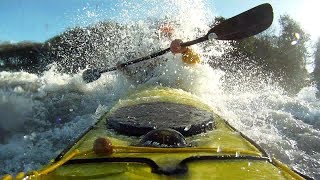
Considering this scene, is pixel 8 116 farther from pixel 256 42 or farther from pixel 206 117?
pixel 256 42

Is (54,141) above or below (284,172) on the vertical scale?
above

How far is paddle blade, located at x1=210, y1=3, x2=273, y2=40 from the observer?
197 inches

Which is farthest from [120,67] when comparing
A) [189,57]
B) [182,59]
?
[189,57]

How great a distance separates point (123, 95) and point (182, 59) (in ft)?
5.37

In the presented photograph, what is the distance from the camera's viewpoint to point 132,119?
11.2ft

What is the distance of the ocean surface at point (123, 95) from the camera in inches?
206

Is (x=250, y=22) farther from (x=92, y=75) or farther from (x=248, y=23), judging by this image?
(x=92, y=75)

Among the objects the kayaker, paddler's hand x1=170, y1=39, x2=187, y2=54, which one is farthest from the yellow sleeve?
paddler's hand x1=170, y1=39, x2=187, y2=54

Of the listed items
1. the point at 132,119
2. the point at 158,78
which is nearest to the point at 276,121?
the point at 158,78

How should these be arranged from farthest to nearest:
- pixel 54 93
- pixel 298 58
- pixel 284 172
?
pixel 298 58 < pixel 54 93 < pixel 284 172

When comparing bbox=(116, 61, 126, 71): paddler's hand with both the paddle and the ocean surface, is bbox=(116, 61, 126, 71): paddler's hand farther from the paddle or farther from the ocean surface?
the paddle

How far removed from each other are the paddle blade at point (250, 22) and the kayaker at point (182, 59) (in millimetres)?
1461

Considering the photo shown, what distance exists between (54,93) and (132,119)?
6.73 meters

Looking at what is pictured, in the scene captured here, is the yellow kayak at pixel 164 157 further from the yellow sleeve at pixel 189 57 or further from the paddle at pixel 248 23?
the yellow sleeve at pixel 189 57
